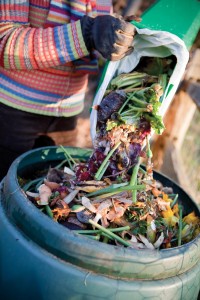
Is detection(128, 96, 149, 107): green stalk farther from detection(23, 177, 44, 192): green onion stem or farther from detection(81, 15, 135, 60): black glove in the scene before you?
detection(23, 177, 44, 192): green onion stem

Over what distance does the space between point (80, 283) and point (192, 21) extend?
113 cm

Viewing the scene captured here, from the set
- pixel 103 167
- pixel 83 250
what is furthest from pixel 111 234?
pixel 103 167

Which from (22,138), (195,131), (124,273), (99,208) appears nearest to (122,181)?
(99,208)

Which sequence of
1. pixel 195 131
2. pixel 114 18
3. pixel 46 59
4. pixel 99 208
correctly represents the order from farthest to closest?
pixel 195 131 → pixel 46 59 → pixel 114 18 → pixel 99 208

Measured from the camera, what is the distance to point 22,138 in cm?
209

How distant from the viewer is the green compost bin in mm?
1328

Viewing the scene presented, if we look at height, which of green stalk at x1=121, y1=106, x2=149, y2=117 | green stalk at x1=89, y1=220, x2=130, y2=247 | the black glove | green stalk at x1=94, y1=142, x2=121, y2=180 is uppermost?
the black glove

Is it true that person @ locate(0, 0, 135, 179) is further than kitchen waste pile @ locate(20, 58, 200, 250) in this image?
Yes

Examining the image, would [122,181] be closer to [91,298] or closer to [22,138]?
[91,298]

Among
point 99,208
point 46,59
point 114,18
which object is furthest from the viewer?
point 46,59

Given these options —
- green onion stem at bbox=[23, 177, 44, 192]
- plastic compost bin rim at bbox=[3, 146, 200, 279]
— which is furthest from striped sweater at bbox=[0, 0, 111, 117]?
plastic compost bin rim at bbox=[3, 146, 200, 279]

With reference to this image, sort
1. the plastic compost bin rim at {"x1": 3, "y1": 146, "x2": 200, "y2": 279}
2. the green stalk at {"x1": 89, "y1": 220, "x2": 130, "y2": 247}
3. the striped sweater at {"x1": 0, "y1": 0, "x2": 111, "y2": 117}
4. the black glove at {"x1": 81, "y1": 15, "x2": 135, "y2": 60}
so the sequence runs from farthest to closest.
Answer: the striped sweater at {"x1": 0, "y1": 0, "x2": 111, "y2": 117}, the black glove at {"x1": 81, "y1": 15, "x2": 135, "y2": 60}, the green stalk at {"x1": 89, "y1": 220, "x2": 130, "y2": 247}, the plastic compost bin rim at {"x1": 3, "y1": 146, "x2": 200, "y2": 279}

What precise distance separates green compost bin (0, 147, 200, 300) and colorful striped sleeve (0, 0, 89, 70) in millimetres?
612

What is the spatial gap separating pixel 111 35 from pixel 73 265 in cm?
81
